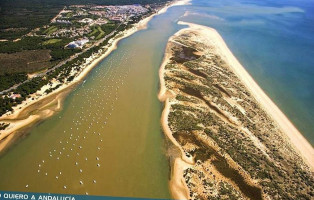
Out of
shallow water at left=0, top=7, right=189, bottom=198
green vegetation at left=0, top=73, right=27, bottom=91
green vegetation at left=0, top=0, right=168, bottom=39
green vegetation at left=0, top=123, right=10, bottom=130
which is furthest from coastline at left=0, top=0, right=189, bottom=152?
green vegetation at left=0, top=0, right=168, bottom=39

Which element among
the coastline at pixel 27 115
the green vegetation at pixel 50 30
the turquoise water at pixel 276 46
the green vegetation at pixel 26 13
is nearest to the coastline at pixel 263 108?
the turquoise water at pixel 276 46

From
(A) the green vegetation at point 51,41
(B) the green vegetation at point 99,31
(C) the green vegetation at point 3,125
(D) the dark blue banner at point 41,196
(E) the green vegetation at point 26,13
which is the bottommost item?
(D) the dark blue banner at point 41,196

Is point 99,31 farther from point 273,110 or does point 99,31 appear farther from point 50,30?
point 273,110

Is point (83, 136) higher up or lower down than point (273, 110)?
lower down

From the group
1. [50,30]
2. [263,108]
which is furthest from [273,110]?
[50,30]

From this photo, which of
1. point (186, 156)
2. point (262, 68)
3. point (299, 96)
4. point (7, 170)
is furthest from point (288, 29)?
point (7, 170)

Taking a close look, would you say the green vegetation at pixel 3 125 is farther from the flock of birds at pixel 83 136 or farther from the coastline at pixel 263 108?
the coastline at pixel 263 108

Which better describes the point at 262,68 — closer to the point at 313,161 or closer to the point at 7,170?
the point at 313,161

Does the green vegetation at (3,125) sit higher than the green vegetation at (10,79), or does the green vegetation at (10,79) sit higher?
the green vegetation at (10,79)
